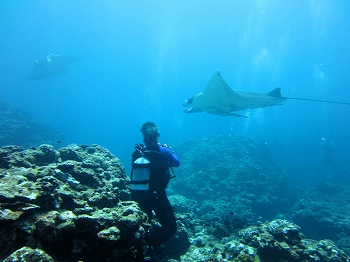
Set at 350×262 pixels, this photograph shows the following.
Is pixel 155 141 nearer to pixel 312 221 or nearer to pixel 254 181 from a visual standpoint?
pixel 312 221

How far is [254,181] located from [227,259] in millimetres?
14268

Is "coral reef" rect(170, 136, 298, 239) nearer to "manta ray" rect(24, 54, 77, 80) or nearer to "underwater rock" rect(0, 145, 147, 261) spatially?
"underwater rock" rect(0, 145, 147, 261)

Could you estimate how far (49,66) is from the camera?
1144 inches

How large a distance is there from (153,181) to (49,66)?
29821 mm

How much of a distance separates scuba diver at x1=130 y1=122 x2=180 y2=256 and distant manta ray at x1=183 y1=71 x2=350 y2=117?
3925mm

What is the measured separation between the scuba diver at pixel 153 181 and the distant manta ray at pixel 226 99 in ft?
12.9

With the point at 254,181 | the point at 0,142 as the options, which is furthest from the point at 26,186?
the point at 0,142

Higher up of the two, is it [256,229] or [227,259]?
[256,229]

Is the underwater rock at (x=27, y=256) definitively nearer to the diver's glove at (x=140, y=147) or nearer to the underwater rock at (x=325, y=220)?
the diver's glove at (x=140, y=147)

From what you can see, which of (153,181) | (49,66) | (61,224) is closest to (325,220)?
(153,181)

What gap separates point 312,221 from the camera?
42.9ft

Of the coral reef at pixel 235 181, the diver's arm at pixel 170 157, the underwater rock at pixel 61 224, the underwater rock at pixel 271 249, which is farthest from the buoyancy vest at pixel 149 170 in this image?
the coral reef at pixel 235 181

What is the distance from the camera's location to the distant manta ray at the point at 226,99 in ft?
27.9

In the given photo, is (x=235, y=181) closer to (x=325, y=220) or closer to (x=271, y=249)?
(x=325, y=220)
